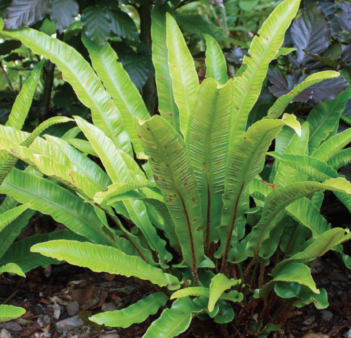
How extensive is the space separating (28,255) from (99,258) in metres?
0.50

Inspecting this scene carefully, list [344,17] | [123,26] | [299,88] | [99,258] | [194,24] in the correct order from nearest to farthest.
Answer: [99,258] < [299,88] < [123,26] < [344,17] < [194,24]

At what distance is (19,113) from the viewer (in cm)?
135

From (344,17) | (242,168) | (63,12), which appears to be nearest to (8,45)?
(63,12)

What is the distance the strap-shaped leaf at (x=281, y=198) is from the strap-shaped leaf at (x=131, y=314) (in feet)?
1.15

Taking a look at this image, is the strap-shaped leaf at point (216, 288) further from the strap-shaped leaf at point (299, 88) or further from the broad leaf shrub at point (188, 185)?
the strap-shaped leaf at point (299, 88)

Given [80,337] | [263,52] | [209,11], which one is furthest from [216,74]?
[209,11]

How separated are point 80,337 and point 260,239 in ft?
2.54

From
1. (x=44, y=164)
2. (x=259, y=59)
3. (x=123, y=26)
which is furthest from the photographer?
(x=123, y=26)

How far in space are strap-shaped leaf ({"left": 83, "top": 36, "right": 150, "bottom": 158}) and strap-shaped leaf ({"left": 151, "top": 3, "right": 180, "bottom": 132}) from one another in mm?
85

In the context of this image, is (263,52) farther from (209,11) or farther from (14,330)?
(209,11)

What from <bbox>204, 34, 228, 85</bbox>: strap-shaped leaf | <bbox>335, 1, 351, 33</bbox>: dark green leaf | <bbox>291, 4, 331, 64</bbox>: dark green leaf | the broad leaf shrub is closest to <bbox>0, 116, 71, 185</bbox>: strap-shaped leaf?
the broad leaf shrub

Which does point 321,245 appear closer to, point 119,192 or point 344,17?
point 119,192

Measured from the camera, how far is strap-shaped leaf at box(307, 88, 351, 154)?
1411 mm

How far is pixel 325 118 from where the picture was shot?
1440 millimetres
